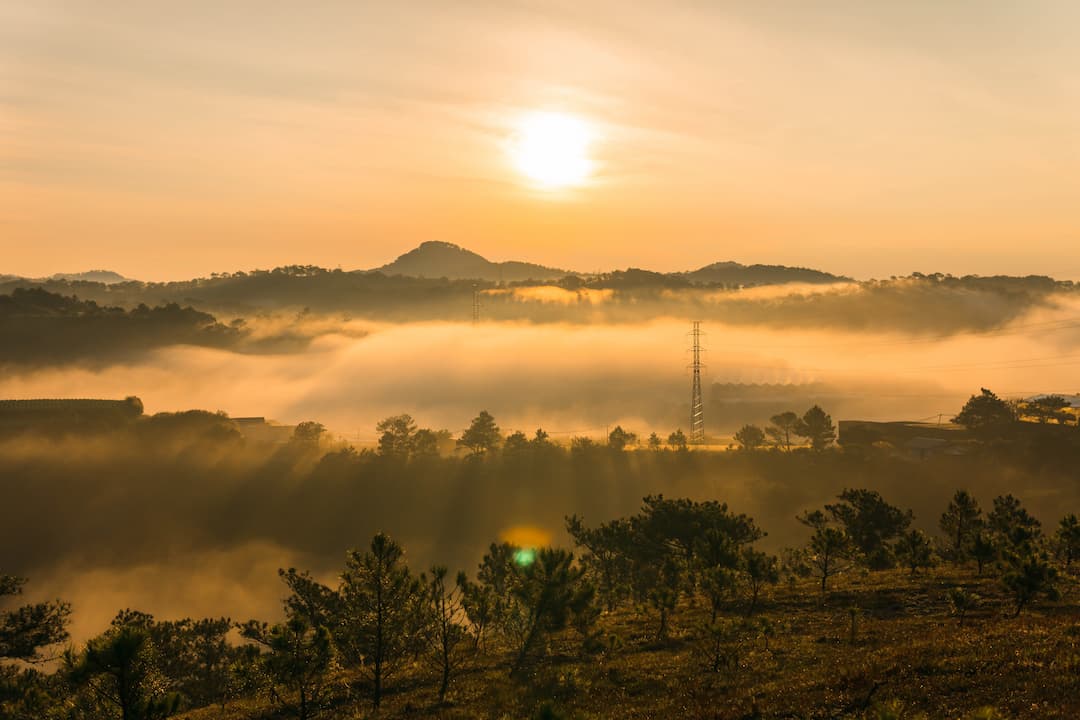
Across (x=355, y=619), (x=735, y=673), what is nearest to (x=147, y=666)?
(x=355, y=619)

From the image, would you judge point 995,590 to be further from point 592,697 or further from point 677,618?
point 592,697

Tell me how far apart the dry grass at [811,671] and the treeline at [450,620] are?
1.15m

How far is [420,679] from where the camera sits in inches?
1925

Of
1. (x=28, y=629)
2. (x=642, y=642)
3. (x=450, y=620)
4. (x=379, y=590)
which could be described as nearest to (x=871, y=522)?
(x=642, y=642)

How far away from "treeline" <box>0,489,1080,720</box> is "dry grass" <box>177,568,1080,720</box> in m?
1.15

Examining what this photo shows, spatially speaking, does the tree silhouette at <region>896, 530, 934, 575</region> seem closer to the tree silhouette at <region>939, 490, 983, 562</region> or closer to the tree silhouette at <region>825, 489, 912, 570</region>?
the tree silhouette at <region>939, 490, 983, 562</region>

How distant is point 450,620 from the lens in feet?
148

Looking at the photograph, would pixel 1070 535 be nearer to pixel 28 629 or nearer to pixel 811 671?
pixel 811 671

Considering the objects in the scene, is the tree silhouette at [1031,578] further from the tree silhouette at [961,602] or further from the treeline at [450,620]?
the tree silhouette at [961,602]

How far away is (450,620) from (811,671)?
69.4ft

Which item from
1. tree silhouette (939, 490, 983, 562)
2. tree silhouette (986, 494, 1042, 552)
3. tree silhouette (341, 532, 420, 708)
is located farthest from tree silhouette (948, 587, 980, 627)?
tree silhouette (341, 532, 420, 708)

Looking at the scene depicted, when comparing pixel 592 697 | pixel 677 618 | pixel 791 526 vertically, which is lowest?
pixel 791 526

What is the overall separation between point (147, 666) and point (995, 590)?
60.1 m

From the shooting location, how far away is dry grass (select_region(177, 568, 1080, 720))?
99.9 ft
